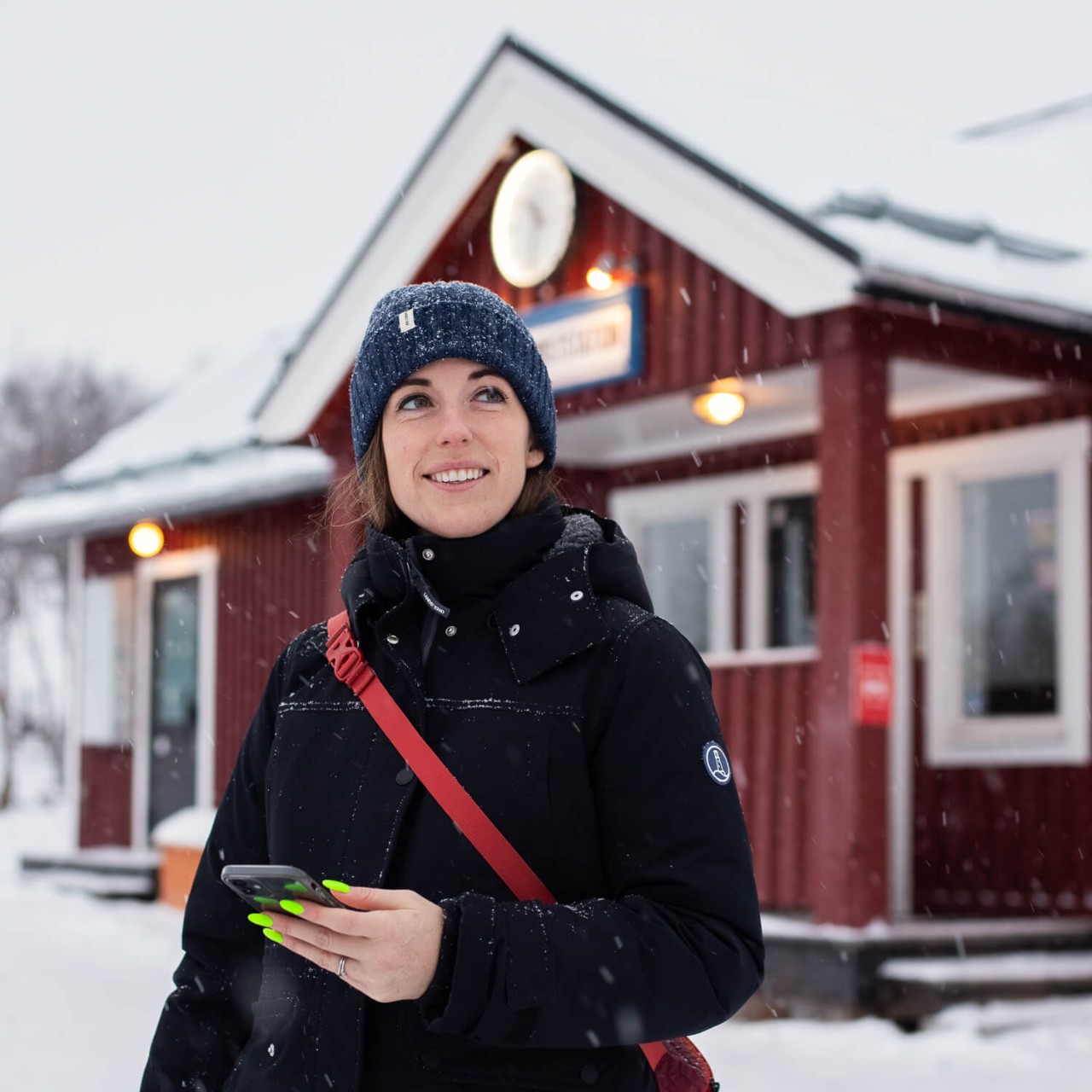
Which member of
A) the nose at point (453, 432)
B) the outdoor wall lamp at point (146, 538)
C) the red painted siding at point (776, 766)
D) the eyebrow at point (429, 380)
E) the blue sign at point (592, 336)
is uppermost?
the blue sign at point (592, 336)

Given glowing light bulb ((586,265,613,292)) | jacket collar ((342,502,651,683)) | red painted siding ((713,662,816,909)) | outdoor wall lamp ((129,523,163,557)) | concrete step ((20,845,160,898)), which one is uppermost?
glowing light bulb ((586,265,613,292))

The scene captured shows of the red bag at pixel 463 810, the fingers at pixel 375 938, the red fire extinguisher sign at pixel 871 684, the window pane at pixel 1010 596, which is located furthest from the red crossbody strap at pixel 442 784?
the window pane at pixel 1010 596

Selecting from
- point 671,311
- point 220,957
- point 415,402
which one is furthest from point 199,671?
Result: point 415,402

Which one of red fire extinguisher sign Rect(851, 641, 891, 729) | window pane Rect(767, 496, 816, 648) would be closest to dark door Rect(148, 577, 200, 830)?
window pane Rect(767, 496, 816, 648)

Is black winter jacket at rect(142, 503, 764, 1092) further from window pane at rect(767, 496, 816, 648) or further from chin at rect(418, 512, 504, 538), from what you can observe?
window pane at rect(767, 496, 816, 648)

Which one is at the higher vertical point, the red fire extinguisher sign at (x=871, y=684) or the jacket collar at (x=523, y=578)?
the jacket collar at (x=523, y=578)

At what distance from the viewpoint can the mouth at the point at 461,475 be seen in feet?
7.06

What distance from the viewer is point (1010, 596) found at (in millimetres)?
8492

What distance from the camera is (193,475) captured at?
14008mm

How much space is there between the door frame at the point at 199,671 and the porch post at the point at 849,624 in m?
7.44

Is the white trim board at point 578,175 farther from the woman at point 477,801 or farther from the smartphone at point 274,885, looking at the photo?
the smartphone at point 274,885

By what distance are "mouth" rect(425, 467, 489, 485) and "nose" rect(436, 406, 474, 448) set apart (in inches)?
1.4

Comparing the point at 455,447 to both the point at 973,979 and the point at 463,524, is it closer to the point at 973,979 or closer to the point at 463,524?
the point at 463,524

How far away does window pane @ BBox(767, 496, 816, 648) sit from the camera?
9.52m
